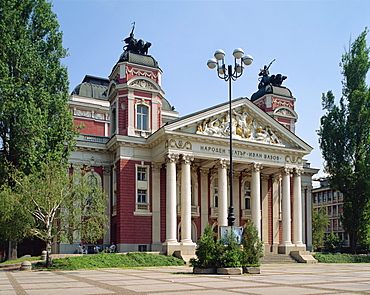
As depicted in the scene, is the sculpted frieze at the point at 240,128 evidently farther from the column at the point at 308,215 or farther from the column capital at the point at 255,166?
the column at the point at 308,215

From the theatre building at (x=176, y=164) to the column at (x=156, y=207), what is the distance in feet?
0.29

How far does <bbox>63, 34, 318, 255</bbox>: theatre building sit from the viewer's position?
3553 centimetres

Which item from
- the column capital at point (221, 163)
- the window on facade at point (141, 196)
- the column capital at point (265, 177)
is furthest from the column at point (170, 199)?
the column capital at point (265, 177)

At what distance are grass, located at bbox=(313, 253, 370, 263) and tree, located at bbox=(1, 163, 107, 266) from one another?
71.1 ft

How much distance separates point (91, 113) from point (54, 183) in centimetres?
2339

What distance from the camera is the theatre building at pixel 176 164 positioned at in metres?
35.5

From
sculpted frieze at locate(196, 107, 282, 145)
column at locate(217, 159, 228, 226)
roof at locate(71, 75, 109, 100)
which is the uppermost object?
roof at locate(71, 75, 109, 100)

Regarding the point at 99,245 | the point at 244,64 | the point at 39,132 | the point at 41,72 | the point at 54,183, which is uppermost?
the point at 41,72

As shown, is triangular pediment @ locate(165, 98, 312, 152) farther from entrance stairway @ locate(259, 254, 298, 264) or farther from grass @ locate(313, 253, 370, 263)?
grass @ locate(313, 253, 370, 263)

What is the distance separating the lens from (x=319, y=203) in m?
Result: 94.9

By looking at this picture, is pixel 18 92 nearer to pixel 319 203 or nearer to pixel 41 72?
pixel 41 72

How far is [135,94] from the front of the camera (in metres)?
38.8

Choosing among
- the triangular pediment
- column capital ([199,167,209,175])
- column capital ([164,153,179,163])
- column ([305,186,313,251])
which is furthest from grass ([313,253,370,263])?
column capital ([164,153,179,163])

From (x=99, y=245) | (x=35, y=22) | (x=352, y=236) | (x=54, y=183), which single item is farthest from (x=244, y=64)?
(x=352, y=236)
